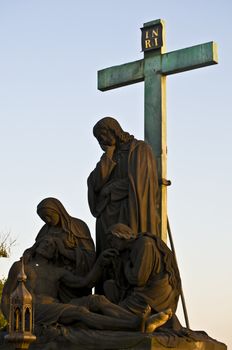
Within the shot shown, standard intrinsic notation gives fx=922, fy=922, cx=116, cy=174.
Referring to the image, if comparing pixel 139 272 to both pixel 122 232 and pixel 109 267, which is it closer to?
pixel 122 232

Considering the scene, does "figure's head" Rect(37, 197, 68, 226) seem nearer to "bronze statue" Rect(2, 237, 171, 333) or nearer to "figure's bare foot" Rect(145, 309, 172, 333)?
"bronze statue" Rect(2, 237, 171, 333)

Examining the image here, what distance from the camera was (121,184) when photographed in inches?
512

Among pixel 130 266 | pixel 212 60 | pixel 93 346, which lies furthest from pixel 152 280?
pixel 212 60

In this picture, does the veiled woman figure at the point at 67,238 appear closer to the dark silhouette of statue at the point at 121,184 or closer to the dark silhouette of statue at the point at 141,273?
the dark silhouette of statue at the point at 121,184

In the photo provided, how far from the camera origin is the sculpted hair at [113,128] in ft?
43.5

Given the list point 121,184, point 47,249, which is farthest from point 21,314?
point 121,184

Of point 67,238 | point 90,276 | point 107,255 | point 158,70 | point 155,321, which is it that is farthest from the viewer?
point 158,70

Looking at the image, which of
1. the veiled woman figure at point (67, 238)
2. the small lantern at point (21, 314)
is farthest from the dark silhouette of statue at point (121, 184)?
the small lantern at point (21, 314)

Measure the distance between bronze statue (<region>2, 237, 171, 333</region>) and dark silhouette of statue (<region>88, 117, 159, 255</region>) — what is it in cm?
82

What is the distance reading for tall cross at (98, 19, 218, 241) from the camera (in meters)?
14.0

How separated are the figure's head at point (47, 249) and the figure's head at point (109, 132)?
1671 mm

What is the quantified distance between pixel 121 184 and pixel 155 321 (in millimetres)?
2528

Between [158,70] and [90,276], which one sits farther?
[158,70]

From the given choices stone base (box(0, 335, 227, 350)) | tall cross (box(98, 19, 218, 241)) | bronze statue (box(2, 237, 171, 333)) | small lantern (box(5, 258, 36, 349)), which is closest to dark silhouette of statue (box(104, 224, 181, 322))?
bronze statue (box(2, 237, 171, 333))
